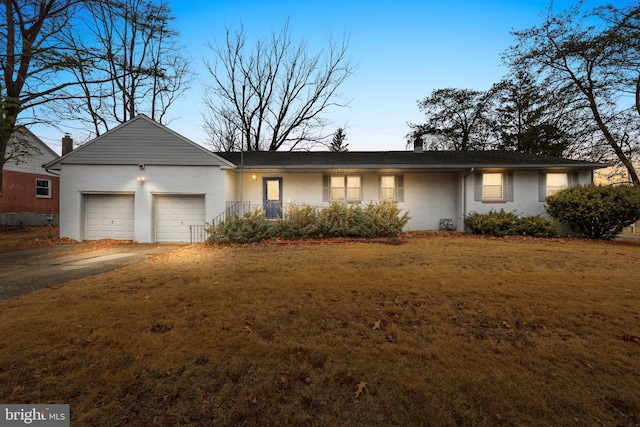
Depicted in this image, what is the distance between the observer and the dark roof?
12.3 metres

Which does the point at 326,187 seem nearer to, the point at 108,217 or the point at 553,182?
the point at 108,217

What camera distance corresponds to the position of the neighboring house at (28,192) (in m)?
18.5

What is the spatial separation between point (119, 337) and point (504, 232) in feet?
44.0

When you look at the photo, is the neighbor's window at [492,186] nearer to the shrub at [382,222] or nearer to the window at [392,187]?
the window at [392,187]

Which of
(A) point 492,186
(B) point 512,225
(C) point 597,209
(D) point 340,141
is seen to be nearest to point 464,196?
(A) point 492,186

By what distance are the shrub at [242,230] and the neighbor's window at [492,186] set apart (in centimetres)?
1043

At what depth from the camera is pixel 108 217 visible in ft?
39.8

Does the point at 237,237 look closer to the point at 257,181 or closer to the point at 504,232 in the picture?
the point at 257,181

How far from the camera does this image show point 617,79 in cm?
1622

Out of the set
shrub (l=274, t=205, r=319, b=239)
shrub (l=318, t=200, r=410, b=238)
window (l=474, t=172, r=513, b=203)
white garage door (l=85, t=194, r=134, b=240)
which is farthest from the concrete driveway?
window (l=474, t=172, r=513, b=203)

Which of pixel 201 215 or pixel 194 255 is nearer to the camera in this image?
pixel 194 255

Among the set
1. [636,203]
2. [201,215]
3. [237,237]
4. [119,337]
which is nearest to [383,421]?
[119,337]

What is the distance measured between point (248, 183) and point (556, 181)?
15.0 m

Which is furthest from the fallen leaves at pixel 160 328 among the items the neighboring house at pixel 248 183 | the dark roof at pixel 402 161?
the dark roof at pixel 402 161
